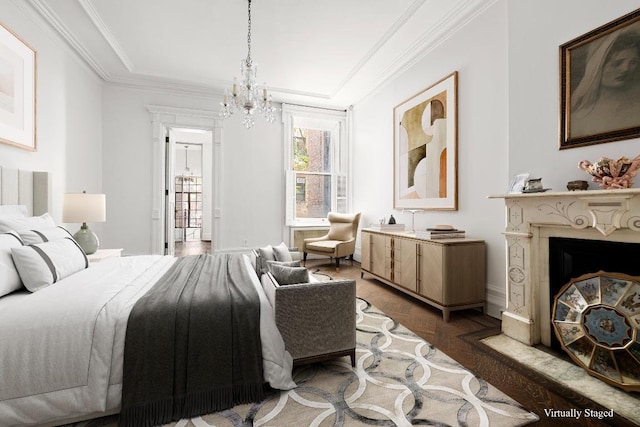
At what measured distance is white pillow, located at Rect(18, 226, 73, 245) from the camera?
2.13m

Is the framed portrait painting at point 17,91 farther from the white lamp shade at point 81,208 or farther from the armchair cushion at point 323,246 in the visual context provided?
the armchair cushion at point 323,246

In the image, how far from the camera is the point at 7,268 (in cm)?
175

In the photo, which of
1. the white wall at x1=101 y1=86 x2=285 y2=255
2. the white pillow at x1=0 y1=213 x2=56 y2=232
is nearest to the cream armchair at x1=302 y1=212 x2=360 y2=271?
the white wall at x1=101 y1=86 x2=285 y2=255

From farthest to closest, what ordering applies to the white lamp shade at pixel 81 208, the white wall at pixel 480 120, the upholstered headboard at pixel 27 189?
the white lamp shade at pixel 81 208
the white wall at pixel 480 120
the upholstered headboard at pixel 27 189

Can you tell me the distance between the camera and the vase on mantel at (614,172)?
5.69ft

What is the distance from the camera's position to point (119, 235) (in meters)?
4.85

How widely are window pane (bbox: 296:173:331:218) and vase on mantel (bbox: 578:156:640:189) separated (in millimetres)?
4541

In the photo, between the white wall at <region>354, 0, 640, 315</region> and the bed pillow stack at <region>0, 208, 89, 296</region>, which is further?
the white wall at <region>354, 0, 640, 315</region>

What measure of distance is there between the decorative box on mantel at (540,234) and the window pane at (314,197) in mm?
3967

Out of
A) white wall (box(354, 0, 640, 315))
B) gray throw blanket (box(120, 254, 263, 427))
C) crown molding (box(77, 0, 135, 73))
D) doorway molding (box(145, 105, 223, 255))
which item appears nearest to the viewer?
gray throw blanket (box(120, 254, 263, 427))

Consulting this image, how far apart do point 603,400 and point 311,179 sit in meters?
5.07

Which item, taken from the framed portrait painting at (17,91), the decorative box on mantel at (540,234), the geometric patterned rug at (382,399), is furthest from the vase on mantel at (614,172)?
the framed portrait painting at (17,91)

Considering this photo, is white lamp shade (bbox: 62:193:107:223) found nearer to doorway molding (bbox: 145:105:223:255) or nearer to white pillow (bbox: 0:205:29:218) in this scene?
white pillow (bbox: 0:205:29:218)

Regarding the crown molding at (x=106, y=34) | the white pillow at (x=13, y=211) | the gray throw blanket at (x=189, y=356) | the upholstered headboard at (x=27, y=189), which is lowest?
the gray throw blanket at (x=189, y=356)
